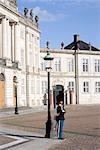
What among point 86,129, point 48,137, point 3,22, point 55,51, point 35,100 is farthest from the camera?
point 55,51

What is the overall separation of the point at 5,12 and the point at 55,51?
24892mm

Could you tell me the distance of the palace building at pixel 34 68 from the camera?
47438mm

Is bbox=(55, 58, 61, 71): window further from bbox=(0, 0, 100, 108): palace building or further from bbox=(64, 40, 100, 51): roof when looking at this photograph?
bbox=(64, 40, 100, 51): roof

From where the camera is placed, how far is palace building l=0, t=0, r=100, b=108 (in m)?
47.4

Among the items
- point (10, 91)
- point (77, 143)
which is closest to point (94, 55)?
point (10, 91)

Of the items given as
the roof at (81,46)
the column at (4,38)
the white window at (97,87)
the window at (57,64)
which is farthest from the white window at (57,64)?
the column at (4,38)

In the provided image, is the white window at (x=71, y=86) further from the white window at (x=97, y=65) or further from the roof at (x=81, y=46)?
the roof at (x=81, y=46)

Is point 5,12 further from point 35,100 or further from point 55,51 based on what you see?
point 55,51

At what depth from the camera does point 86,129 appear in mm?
22469

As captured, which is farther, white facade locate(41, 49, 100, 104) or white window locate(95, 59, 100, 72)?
white window locate(95, 59, 100, 72)

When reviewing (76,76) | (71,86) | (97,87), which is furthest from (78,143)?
(97,87)

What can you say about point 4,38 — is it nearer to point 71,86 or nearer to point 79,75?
point 71,86

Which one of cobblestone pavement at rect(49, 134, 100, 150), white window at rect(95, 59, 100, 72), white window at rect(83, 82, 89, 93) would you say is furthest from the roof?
cobblestone pavement at rect(49, 134, 100, 150)

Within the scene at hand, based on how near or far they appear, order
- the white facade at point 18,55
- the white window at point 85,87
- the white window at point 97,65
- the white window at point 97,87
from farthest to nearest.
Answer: the white window at point 97,65 → the white window at point 97,87 → the white window at point 85,87 → the white facade at point 18,55
